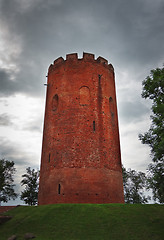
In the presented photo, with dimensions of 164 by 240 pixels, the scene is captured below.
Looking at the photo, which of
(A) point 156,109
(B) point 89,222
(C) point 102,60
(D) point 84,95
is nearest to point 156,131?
(A) point 156,109

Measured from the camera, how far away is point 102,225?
36.3 feet

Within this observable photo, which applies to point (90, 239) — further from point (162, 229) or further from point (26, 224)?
point (26, 224)

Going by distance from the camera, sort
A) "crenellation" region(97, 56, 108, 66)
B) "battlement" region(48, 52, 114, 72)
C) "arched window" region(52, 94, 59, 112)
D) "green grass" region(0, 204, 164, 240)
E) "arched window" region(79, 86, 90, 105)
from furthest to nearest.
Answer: "crenellation" region(97, 56, 108, 66) < "battlement" region(48, 52, 114, 72) < "arched window" region(52, 94, 59, 112) < "arched window" region(79, 86, 90, 105) < "green grass" region(0, 204, 164, 240)

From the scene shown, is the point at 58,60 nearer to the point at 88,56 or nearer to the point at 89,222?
the point at 88,56

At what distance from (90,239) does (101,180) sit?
7.74m

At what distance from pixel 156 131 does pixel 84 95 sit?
10.1 metres

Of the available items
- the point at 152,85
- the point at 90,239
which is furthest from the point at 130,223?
the point at 152,85

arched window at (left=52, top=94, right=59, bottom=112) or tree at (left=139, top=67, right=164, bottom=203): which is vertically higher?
arched window at (left=52, top=94, right=59, bottom=112)


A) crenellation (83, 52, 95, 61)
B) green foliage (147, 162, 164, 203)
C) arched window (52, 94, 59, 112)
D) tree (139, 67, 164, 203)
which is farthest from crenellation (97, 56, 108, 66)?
green foliage (147, 162, 164, 203)

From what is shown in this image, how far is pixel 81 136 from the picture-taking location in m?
18.4

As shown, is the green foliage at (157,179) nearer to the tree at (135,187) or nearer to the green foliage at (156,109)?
the green foliage at (156,109)

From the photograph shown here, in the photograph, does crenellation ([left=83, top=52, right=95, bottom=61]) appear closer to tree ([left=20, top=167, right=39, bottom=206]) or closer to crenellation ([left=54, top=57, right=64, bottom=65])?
crenellation ([left=54, top=57, right=64, bottom=65])

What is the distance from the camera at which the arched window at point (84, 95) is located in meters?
19.6

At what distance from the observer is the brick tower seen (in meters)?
17.1
